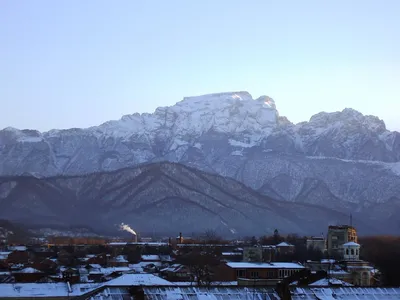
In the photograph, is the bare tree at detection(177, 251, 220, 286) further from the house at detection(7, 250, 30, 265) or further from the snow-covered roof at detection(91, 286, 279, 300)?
the snow-covered roof at detection(91, 286, 279, 300)

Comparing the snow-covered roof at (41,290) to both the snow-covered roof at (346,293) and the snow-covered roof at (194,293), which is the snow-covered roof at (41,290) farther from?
the snow-covered roof at (346,293)

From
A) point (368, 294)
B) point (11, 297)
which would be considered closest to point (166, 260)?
point (11, 297)

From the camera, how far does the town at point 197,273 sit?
37.4 m

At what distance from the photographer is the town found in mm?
37375

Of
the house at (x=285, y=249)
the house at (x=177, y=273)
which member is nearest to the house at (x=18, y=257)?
the house at (x=177, y=273)

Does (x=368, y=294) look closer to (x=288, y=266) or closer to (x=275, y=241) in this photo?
(x=288, y=266)

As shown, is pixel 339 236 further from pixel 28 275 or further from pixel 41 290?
pixel 41 290

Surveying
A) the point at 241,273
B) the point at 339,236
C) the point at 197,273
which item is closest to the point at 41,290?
the point at 197,273

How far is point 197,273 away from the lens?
7738 cm

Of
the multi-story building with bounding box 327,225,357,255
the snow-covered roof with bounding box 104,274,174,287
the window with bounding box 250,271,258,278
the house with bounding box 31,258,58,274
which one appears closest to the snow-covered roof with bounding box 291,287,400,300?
the snow-covered roof with bounding box 104,274,174,287

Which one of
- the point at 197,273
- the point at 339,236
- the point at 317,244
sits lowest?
the point at 317,244

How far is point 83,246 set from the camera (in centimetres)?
13875

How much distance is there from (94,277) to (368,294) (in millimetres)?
38624

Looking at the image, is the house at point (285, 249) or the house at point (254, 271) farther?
the house at point (285, 249)
